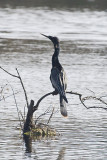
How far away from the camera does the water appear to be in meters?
15.4

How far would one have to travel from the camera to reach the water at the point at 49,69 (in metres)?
15.4

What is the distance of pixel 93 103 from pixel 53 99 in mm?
1290

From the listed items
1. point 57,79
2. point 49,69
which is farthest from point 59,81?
point 49,69

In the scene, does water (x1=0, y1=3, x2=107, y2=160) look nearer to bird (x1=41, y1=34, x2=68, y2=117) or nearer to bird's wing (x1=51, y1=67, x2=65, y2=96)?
bird (x1=41, y1=34, x2=68, y2=117)

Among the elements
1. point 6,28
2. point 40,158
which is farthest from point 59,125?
point 6,28

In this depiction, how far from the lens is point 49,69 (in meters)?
28.2

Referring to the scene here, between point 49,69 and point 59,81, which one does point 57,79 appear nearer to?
point 59,81

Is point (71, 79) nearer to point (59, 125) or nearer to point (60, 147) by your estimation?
point (59, 125)

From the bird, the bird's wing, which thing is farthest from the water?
the bird's wing

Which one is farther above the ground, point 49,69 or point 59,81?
point 59,81

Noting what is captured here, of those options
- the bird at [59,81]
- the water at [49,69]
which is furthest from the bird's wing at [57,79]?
the water at [49,69]

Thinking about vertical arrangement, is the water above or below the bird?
below

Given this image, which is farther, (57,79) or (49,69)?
(49,69)

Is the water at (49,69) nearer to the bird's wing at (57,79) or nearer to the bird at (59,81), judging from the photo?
the bird at (59,81)
